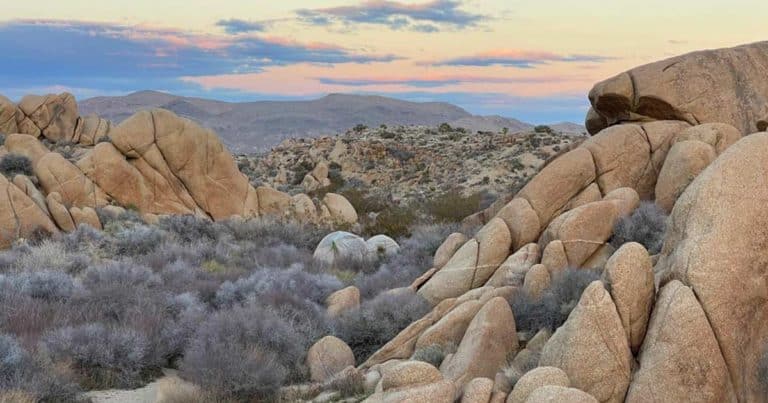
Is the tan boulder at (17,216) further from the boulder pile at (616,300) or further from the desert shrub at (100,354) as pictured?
the boulder pile at (616,300)

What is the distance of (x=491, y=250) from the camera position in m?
14.5

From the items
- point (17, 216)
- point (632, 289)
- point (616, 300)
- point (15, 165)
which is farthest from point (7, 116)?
point (632, 289)

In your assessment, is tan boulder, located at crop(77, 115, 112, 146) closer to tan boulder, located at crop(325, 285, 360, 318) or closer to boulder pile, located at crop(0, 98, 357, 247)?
boulder pile, located at crop(0, 98, 357, 247)

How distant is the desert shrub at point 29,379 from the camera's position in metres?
9.79

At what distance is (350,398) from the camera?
33.7 feet

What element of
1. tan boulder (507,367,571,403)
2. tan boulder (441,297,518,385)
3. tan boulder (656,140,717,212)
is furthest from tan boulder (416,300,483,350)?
tan boulder (656,140,717,212)

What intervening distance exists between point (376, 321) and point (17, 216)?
12928mm

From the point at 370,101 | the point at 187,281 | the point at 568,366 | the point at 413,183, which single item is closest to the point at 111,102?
the point at 370,101

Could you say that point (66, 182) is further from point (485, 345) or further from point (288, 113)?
point (288, 113)

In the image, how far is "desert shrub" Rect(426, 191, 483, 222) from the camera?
3152 centimetres

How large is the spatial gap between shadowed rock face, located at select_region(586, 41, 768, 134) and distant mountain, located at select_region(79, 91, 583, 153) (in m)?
130

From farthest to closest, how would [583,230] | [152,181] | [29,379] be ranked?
[152,181], [583,230], [29,379]

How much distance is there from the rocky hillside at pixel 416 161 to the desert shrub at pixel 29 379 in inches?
1232

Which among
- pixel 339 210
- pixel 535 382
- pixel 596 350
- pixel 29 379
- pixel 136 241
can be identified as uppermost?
pixel 596 350
